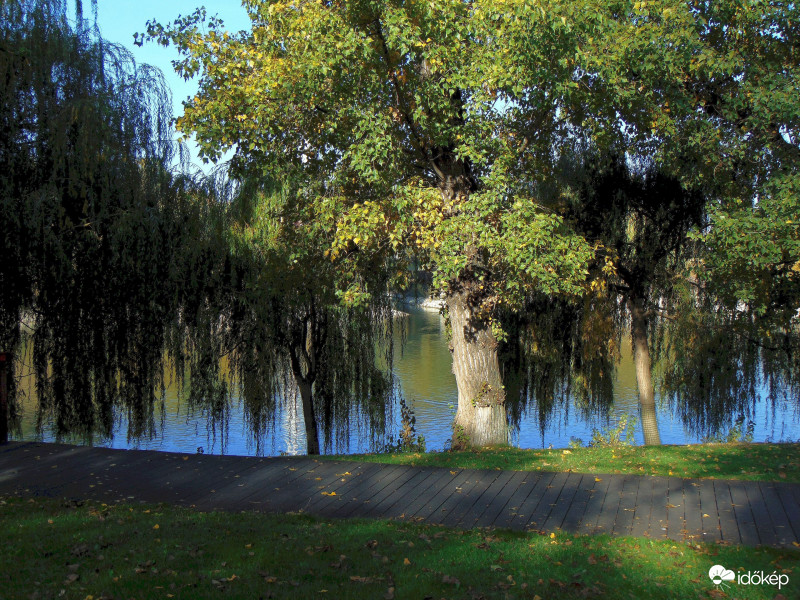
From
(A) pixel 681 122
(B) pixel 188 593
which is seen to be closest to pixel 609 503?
(B) pixel 188 593

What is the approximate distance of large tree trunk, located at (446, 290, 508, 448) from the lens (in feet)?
30.1

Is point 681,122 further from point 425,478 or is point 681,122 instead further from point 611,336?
point 425,478

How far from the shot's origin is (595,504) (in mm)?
5500

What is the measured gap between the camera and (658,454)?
24.0 feet

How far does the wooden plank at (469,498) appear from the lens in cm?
525

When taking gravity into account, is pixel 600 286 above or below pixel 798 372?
above

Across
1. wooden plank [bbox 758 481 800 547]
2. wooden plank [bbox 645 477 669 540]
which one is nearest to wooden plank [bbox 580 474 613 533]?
wooden plank [bbox 645 477 669 540]

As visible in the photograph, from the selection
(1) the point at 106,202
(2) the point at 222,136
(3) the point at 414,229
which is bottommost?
(3) the point at 414,229

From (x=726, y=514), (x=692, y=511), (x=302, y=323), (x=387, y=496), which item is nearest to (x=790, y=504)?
(x=726, y=514)

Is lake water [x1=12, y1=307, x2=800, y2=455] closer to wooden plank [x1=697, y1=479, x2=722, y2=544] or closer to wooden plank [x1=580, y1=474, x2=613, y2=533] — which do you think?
wooden plank [x1=580, y1=474, x2=613, y2=533]

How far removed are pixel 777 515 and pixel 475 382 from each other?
455 centimetres

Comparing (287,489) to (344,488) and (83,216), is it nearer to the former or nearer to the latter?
(344,488)

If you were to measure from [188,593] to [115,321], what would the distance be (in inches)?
269

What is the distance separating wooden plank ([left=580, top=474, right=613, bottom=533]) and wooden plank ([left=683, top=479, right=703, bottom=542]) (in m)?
0.60
